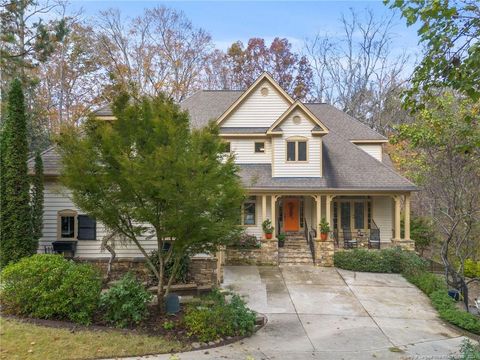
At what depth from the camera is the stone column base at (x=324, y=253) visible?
14828 millimetres

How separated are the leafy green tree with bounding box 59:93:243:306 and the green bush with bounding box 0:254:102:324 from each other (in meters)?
1.42

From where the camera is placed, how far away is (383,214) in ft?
58.1

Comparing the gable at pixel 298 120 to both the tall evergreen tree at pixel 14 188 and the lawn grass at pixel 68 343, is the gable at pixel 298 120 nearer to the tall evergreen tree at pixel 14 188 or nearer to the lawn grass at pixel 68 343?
the tall evergreen tree at pixel 14 188

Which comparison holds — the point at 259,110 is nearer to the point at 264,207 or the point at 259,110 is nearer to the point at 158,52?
the point at 264,207

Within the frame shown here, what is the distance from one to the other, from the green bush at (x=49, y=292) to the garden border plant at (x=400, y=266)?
939 centimetres

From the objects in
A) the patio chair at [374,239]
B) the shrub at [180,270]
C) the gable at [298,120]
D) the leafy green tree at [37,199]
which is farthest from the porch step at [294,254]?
the leafy green tree at [37,199]

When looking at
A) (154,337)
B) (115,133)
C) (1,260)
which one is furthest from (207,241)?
(1,260)

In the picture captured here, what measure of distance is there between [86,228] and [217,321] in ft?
21.1

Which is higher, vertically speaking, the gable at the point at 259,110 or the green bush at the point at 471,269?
the gable at the point at 259,110

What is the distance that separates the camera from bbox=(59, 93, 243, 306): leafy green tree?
7320 millimetres

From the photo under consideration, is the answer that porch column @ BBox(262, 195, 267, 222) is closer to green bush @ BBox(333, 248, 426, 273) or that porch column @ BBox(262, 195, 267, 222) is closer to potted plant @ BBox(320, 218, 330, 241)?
potted plant @ BBox(320, 218, 330, 241)

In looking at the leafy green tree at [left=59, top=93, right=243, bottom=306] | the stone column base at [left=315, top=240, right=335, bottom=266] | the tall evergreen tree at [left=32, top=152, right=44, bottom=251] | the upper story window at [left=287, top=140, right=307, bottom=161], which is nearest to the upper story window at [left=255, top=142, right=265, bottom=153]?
the upper story window at [left=287, top=140, right=307, bottom=161]

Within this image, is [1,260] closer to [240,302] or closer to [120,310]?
[120,310]

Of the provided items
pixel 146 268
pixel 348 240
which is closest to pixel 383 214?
pixel 348 240
